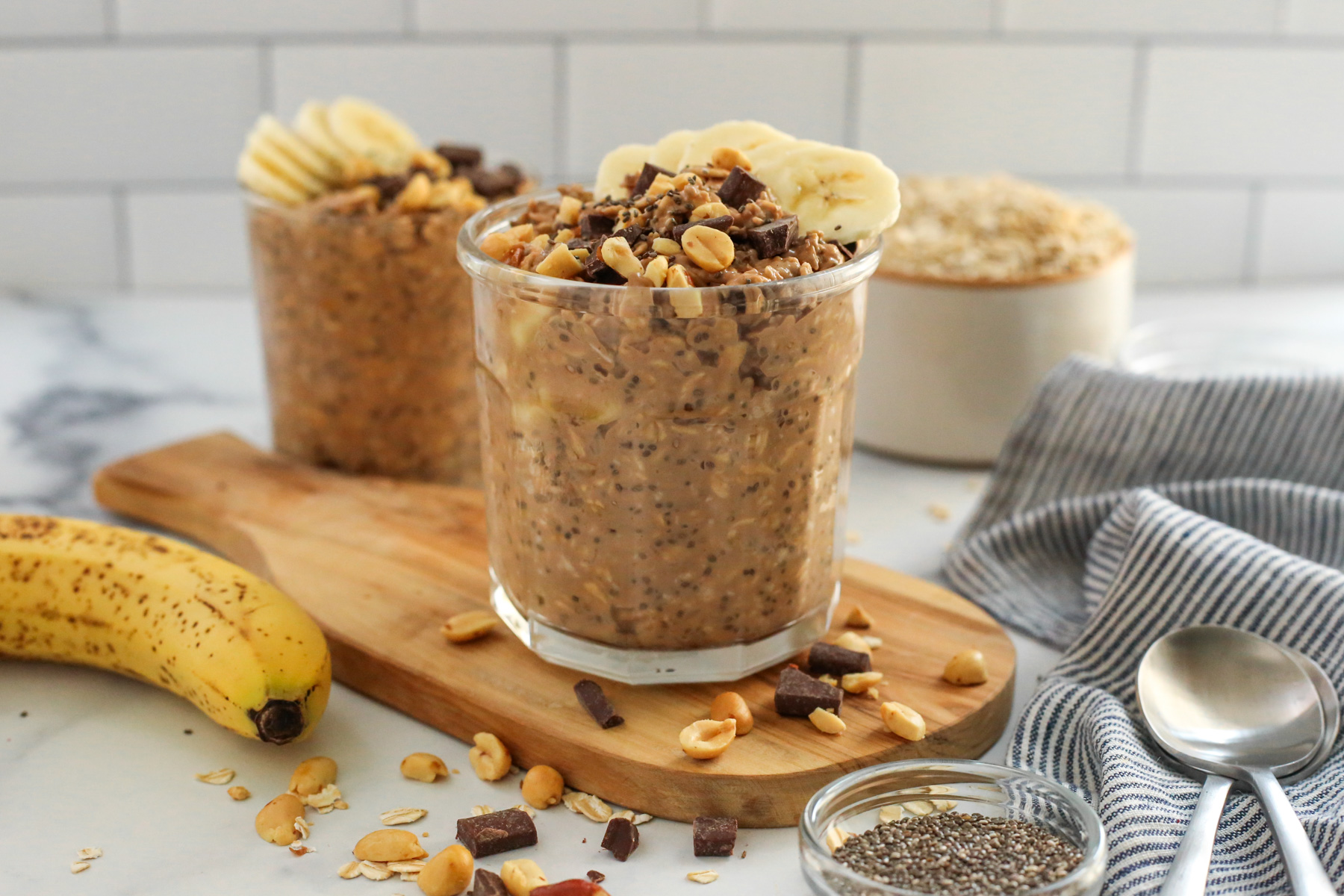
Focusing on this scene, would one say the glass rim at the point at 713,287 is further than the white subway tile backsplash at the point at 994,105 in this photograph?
No

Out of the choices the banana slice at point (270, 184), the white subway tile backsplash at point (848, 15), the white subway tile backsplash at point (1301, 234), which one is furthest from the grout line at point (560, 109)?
the white subway tile backsplash at point (1301, 234)

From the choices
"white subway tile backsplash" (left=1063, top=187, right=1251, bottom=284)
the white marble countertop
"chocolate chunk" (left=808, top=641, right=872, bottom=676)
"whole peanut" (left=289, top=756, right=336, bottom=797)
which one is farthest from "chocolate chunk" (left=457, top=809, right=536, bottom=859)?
"white subway tile backsplash" (left=1063, top=187, right=1251, bottom=284)

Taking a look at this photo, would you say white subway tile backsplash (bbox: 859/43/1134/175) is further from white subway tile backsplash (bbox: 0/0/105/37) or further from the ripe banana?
the ripe banana

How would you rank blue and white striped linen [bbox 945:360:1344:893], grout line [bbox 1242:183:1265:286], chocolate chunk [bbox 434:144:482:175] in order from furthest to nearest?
grout line [bbox 1242:183:1265:286]
chocolate chunk [bbox 434:144:482:175]
blue and white striped linen [bbox 945:360:1344:893]

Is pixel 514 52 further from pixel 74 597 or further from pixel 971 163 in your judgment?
pixel 74 597

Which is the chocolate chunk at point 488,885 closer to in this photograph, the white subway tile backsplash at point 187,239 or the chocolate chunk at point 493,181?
the chocolate chunk at point 493,181

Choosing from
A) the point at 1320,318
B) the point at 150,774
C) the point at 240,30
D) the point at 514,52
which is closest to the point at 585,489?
the point at 150,774
